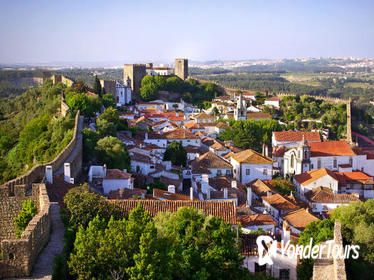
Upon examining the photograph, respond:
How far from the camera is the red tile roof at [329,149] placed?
1084 inches

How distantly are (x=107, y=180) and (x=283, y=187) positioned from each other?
9.57 metres

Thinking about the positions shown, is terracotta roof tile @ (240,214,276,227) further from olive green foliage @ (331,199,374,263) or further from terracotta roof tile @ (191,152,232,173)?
terracotta roof tile @ (191,152,232,173)

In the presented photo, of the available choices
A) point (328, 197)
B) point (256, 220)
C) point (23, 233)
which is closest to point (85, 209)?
point (23, 233)

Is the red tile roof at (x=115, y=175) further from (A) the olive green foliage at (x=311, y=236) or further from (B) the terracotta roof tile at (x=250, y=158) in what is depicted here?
(B) the terracotta roof tile at (x=250, y=158)

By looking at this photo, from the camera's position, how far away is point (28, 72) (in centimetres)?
7500

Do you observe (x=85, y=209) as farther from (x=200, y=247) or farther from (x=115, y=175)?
(x=115, y=175)

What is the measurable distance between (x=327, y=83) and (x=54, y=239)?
115m

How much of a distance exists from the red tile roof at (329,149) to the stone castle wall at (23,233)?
2012 cm

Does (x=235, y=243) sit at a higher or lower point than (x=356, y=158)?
higher

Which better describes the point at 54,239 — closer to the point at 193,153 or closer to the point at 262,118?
the point at 193,153

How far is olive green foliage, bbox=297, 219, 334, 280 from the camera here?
29.6 feet

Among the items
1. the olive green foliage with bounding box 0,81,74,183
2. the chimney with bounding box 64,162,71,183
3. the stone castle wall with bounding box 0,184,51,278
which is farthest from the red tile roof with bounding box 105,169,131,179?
the stone castle wall with bounding box 0,184,51,278

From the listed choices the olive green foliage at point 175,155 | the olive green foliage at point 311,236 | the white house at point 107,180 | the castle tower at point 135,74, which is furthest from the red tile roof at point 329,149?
the castle tower at point 135,74

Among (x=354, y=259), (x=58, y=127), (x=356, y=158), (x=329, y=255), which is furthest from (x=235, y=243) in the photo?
(x=356, y=158)
